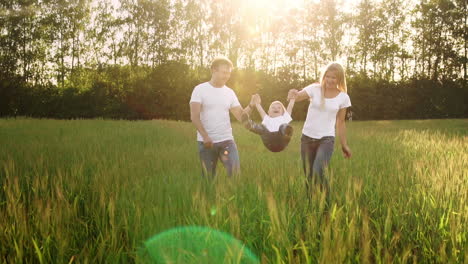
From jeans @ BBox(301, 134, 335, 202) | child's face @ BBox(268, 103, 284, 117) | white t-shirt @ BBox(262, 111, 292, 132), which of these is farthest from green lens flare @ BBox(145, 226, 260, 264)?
child's face @ BBox(268, 103, 284, 117)

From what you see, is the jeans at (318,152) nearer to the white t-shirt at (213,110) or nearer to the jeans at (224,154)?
the jeans at (224,154)

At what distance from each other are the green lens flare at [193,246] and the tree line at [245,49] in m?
23.3

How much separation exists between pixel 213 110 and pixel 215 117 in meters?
0.09

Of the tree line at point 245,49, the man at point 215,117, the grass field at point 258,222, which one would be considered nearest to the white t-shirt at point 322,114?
the grass field at point 258,222

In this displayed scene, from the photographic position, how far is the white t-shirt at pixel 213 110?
15.2 feet

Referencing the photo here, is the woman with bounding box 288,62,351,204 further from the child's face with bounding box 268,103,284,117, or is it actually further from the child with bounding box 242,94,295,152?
the child's face with bounding box 268,103,284,117

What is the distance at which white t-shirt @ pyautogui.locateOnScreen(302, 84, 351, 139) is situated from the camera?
4645 mm

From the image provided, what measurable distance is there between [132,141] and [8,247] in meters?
8.30

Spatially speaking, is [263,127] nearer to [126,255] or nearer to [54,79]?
[126,255]

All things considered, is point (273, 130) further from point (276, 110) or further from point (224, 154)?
point (224, 154)

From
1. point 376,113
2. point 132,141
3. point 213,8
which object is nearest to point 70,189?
point 132,141

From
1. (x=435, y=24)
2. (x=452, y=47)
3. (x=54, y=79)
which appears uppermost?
(x=435, y=24)

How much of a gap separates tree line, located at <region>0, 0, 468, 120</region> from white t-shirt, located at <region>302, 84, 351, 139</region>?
2112 centimetres

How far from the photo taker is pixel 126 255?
2717mm
